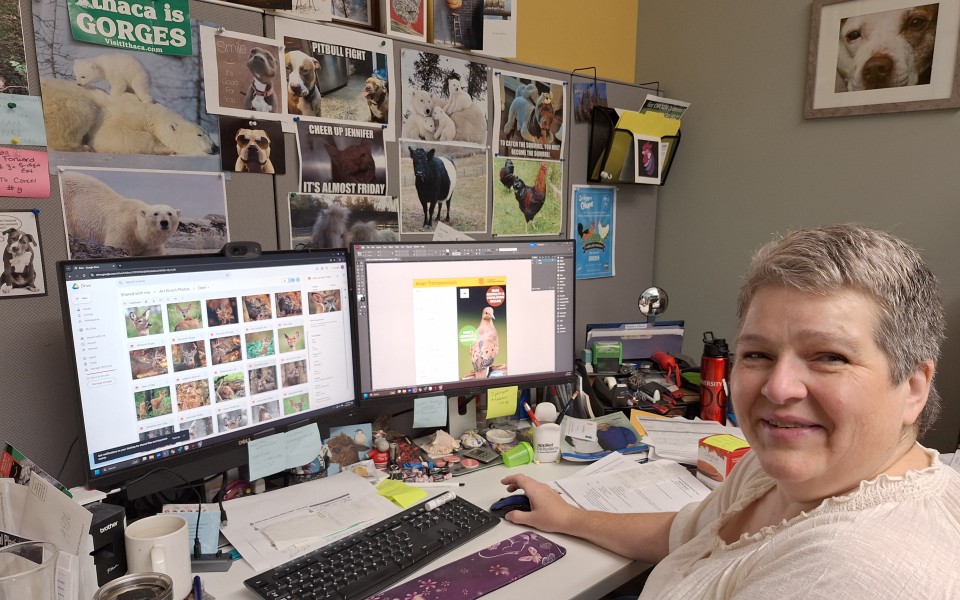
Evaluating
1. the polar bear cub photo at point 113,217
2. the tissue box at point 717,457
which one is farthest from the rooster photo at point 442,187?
the tissue box at point 717,457

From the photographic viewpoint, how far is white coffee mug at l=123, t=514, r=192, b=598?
827 mm

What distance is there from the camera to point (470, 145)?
1.60 m

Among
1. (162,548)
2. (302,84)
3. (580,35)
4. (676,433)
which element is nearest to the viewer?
(162,548)

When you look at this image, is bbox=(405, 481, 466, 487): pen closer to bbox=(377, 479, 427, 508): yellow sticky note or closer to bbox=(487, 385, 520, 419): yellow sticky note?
bbox=(377, 479, 427, 508): yellow sticky note

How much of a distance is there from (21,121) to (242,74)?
15.3 inches

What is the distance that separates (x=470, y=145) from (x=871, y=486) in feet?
4.05

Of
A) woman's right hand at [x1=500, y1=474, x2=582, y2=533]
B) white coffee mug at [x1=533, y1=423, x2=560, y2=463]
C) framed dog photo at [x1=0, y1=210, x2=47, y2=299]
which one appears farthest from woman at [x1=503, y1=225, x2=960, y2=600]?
framed dog photo at [x1=0, y1=210, x2=47, y2=299]

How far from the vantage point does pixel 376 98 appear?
4.54ft

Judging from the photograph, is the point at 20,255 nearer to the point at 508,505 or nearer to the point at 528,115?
the point at 508,505

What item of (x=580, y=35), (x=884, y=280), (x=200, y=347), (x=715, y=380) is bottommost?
(x=715, y=380)

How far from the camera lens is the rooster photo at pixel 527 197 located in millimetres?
1686

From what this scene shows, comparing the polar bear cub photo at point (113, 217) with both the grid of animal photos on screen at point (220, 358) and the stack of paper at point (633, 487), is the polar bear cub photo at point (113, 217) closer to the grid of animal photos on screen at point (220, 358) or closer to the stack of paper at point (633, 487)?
the grid of animal photos on screen at point (220, 358)

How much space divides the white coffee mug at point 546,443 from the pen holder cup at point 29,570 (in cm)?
92

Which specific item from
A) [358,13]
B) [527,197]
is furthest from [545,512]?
[358,13]
